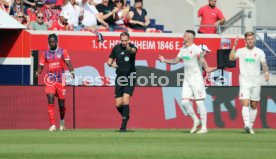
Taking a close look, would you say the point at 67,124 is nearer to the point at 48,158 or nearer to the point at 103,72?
the point at 103,72

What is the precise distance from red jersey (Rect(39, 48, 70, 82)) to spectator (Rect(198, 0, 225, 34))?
29.9 feet

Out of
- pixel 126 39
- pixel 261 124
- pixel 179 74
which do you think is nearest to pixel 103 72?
pixel 179 74

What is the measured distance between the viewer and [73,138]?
19844 mm

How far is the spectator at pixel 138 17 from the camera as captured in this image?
3158 centimetres

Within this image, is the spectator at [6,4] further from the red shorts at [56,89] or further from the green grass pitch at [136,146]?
the green grass pitch at [136,146]

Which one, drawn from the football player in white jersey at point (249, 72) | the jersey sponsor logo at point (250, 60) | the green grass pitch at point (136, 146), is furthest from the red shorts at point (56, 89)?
the jersey sponsor logo at point (250, 60)

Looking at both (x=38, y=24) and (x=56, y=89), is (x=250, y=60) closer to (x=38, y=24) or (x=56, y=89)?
(x=56, y=89)

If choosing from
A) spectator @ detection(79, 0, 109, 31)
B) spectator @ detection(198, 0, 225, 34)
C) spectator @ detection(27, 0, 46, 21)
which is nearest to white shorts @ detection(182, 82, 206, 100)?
spectator @ detection(27, 0, 46, 21)

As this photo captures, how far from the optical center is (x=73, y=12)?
3075 centimetres

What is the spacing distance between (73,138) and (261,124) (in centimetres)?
980

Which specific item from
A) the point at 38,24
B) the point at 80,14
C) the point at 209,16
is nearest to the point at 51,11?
the point at 80,14

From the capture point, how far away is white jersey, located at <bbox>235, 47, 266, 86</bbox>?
74.3 ft

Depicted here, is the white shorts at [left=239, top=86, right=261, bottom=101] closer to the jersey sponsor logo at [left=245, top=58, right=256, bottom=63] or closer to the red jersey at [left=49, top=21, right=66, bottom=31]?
the jersey sponsor logo at [left=245, top=58, right=256, bottom=63]

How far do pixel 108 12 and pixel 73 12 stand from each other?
1267 mm
